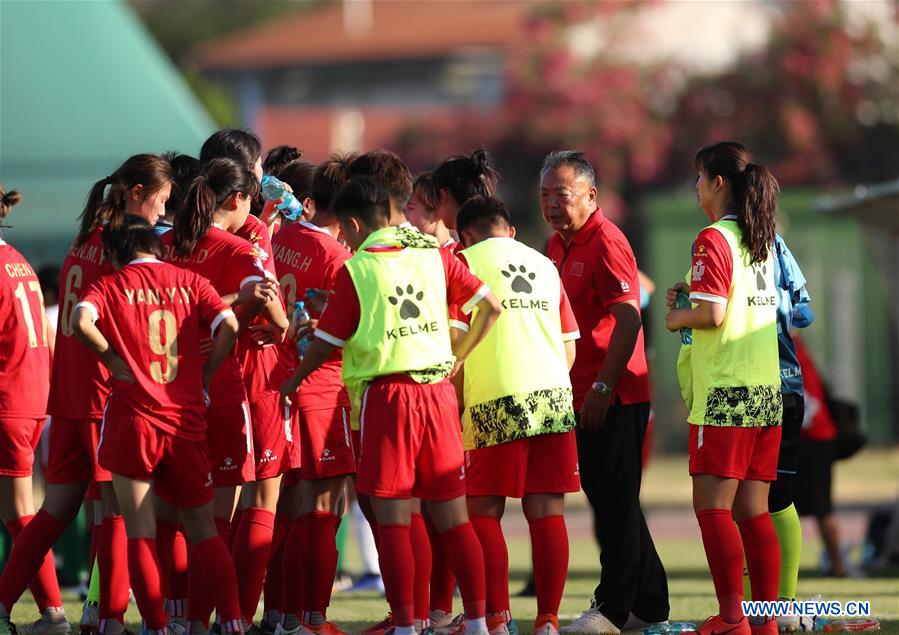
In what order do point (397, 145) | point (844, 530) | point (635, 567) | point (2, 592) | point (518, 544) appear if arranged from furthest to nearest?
point (397, 145) → point (844, 530) → point (518, 544) → point (635, 567) → point (2, 592)

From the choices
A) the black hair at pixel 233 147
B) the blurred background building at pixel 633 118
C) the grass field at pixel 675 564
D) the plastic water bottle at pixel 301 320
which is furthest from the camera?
the blurred background building at pixel 633 118

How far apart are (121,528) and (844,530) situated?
9.64m

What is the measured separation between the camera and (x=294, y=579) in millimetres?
Answer: 6539

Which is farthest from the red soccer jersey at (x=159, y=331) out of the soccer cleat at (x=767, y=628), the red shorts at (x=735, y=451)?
the soccer cleat at (x=767, y=628)

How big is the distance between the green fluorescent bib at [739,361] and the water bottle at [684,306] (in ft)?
0.51

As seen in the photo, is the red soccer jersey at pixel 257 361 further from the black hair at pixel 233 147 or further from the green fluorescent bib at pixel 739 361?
the green fluorescent bib at pixel 739 361

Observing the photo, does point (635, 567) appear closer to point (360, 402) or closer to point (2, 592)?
point (360, 402)

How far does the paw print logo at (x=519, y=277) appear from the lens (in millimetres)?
6434

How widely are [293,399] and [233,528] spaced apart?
83 centimetres

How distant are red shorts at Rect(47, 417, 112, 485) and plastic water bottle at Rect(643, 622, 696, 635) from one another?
2461mm

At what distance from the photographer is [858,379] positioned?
2273 centimetres

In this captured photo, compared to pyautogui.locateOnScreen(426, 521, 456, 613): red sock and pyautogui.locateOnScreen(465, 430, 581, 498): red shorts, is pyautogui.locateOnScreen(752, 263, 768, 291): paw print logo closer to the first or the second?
pyautogui.locateOnScreen(465, 430, 581, 498): red shorts

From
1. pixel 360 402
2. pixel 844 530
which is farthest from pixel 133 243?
pixel 844 530

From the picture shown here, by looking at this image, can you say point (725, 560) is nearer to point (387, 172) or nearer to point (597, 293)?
point (597, 293)
